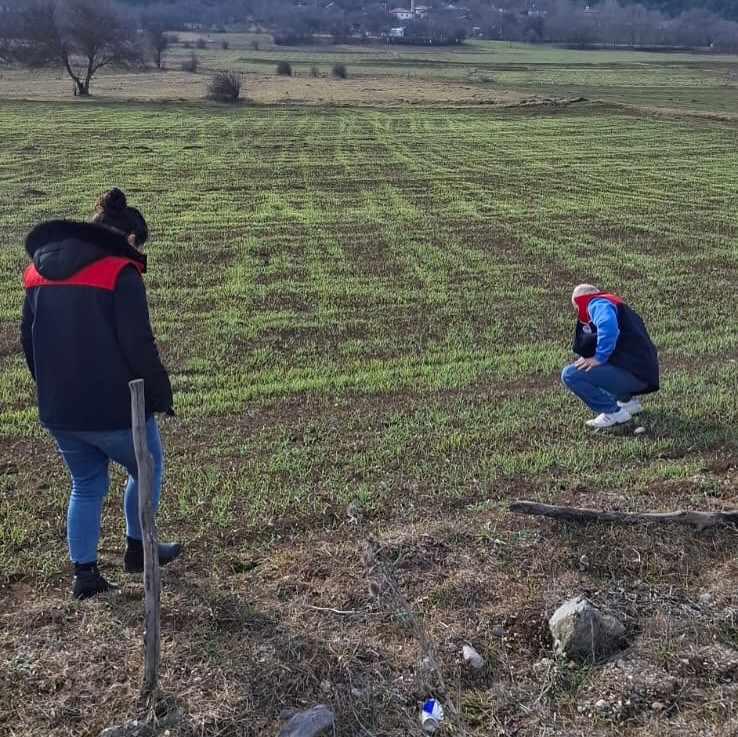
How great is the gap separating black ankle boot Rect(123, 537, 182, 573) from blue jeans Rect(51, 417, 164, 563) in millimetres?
269

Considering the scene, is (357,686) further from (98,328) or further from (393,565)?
(98,328)

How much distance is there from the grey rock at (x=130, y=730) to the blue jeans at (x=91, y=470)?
1.10 meters

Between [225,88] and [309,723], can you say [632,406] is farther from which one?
[225,88]

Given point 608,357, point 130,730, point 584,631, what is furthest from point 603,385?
point 130,730

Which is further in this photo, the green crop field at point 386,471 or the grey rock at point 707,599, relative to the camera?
the grey rock at point 707,599

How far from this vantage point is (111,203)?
3.98 m

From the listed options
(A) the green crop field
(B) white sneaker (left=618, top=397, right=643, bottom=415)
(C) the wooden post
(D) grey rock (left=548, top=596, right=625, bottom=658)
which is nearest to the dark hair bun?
(C) the wooden post

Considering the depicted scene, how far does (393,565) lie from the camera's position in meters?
4.59

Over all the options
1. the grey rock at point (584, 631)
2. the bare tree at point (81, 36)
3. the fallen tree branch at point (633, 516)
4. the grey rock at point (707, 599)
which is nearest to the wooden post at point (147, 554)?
the grey rock at point (584, 631)

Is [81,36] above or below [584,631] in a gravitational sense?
above

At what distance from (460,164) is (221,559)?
2187 centimetres

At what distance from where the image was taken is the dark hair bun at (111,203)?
3.96 m

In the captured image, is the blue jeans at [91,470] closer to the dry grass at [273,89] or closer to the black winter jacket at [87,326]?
the black winter jacket at [87,326]

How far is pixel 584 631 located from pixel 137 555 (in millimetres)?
2590
